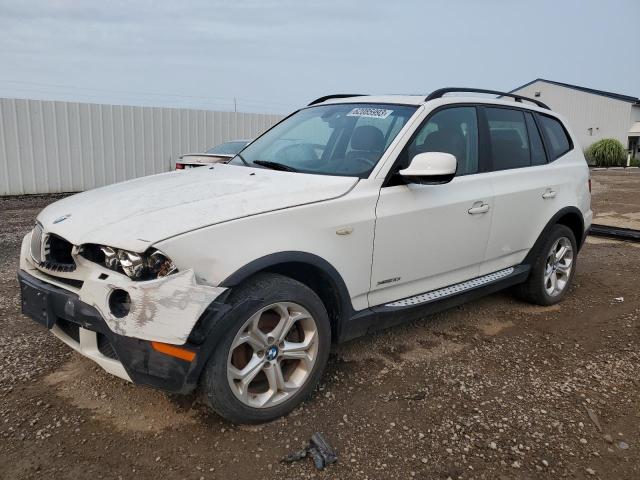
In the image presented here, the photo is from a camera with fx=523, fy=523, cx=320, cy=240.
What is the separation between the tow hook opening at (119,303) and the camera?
2.35 m

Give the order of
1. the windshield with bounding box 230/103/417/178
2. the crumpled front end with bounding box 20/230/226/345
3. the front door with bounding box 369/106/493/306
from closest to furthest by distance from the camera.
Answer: the crumpled front end with bounding box 20/230/226/345 → the front door with bounding box 369/106/493/306 → the windshield with bounding box 230/103/417/178

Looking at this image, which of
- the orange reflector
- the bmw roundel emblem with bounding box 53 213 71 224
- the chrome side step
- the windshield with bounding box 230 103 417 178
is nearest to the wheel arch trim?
the chrome side step

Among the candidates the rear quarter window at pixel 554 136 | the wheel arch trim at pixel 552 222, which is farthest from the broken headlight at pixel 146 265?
the rear quarter window at pixel 554 136

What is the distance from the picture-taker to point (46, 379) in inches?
124

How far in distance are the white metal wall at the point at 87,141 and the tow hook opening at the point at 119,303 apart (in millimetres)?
11028

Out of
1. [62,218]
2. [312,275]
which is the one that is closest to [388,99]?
[312,275]

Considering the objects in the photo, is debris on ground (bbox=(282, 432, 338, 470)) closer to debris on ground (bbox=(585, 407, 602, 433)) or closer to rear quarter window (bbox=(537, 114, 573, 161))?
debris on ground (bbox=(585, 407, 602, 433))

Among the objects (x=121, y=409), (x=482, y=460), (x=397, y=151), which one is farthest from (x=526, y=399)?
Result: (x=121, y=409)

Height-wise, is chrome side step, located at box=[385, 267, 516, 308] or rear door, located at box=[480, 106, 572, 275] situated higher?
rear door, located at box=[480, 106, 572, 275]

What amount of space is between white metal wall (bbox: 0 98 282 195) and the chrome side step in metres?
11.1

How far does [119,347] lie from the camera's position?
7.77ft

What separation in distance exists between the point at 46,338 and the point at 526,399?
3.20 meters

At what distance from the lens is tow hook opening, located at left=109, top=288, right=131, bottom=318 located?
2352 millimetres

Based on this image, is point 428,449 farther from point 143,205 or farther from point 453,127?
point 453,127
